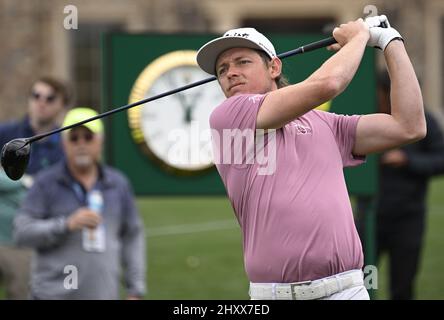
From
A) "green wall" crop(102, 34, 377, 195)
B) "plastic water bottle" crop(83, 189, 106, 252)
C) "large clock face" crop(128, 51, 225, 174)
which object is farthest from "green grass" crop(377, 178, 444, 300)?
"plastic water bottle" crop(83, 189, 106, 252)

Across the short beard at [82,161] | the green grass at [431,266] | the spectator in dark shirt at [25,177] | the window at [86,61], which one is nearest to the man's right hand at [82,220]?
the short beard at [82,161]

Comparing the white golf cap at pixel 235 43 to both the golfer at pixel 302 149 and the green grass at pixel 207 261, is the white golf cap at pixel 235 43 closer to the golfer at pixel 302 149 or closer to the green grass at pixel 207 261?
the golfer at pixel 302 149

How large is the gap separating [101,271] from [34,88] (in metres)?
2.10

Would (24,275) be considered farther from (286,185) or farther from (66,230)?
(286,185)

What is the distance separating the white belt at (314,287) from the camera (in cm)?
483

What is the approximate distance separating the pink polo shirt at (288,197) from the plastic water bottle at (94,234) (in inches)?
84.2

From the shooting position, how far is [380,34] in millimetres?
5051

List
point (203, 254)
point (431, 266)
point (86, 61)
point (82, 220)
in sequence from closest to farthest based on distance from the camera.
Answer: point (82, 220) < point (431, 266) < point (203, 254) < point (86, 61)

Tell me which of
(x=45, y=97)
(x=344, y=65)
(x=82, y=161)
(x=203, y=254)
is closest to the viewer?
(x=344, y=65)

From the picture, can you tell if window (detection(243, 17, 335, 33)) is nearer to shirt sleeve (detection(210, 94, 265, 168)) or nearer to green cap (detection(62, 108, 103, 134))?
green cap (detection(62, 108, 103, 134))

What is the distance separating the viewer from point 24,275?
838 cm

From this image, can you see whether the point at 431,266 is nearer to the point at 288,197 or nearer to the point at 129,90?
the point at 129,90

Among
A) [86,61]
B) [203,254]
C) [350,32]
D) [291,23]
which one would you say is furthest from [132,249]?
[291,23]

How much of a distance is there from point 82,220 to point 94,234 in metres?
0.19
